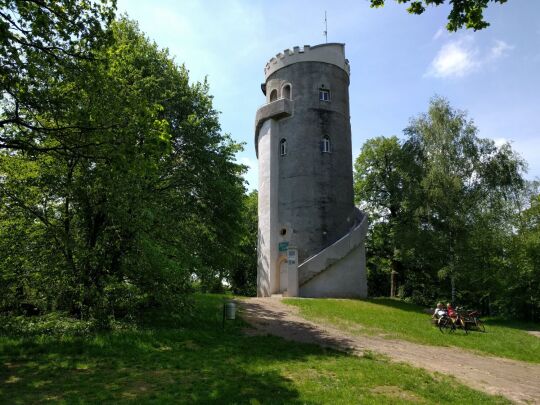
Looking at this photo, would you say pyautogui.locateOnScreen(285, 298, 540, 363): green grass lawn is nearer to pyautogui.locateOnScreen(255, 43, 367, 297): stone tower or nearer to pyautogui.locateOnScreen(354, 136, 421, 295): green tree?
pyautogui.locateOnScreen(255, 43, 367, 297): stone tower

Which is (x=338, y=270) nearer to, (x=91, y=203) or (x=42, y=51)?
(x=91, y=203)

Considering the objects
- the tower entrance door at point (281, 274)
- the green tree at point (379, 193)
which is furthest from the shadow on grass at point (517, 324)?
the tower entrance door at point (281, 274)

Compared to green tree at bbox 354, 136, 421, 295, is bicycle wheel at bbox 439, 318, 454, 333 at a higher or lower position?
lower

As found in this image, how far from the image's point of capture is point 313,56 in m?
27.9

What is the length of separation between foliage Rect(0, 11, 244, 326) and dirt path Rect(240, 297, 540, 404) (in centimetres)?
360

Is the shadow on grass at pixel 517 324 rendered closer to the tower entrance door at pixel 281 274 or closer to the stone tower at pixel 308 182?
the stone tower at pixel 308 182

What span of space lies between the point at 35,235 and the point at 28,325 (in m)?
2.56

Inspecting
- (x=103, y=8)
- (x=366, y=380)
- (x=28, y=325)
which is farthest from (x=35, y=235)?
(x=366, y=380)

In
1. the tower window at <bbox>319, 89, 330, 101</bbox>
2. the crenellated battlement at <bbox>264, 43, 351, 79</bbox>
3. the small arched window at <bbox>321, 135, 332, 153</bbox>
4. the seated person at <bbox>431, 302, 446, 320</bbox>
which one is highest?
the crenellated battlement at <bbox>264, 43, 351, 79</bbox>

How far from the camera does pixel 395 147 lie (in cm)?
3688

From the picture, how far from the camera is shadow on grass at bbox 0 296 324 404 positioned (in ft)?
23.8

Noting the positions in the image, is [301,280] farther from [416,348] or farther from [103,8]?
[103,8]

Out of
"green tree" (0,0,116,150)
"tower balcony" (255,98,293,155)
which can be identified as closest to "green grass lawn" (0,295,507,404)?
"green tree" (0,0,116,150)

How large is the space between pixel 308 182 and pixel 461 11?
1860 centimetres
